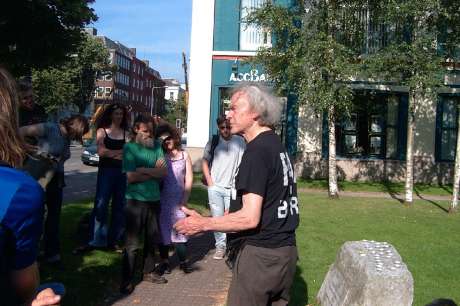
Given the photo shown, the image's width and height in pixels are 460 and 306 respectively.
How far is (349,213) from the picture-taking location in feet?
39.8

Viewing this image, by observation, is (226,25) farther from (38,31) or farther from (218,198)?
(218,198)

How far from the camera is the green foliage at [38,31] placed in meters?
9.52

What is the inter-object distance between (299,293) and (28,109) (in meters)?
3.44

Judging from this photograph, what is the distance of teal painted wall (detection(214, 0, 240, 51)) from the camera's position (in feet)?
69.0

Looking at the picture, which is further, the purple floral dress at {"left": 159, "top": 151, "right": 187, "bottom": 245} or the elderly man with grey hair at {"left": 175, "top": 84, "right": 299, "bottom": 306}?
the purple floral dress at {"left": 159, "top": 151, "right": 187, "bottom": 245}

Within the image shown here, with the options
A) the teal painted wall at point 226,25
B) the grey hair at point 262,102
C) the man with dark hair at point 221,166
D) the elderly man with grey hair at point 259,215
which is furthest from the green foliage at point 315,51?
the elderly man with grey hair at point 259,215

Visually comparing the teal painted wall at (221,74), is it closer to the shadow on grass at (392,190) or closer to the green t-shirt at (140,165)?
the shadow on grass at (392,190)

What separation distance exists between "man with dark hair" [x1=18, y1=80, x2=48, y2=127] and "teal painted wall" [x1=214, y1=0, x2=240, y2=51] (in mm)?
15768

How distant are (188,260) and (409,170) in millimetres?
8692

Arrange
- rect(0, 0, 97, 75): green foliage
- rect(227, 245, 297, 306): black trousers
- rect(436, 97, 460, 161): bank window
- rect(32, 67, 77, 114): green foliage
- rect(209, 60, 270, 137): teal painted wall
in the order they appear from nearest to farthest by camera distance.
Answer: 1. rect(227, 245, 297, 306): black trousers
2. rect(0, 0, 97, 75): green foliage
3. rect(436, 97, 460, 161): bank window
4. rect(209, 60, 270, 137): teal painted wall
5. rect(32, 67, 77, 114): green foliage

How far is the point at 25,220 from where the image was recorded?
1.72 metres

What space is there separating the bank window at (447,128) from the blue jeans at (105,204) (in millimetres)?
16269

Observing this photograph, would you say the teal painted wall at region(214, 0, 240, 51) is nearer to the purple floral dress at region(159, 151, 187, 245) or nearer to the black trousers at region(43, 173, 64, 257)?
the purple floral dress at region(159, 151, 187, 245)

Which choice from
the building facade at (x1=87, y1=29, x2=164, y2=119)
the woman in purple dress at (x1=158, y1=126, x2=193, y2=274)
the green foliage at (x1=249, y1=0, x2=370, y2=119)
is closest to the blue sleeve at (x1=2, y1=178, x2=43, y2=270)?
the woman in purple dress at (x1=158, y1=126, x2=193, y2=274)
